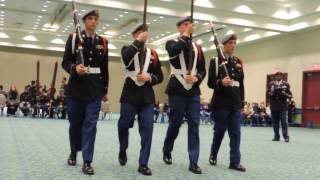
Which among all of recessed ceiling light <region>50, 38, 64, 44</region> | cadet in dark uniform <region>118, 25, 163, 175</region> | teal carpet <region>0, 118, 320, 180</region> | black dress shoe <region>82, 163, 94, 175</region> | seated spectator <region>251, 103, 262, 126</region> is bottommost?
teal carpet <region>0, 118, 320, 180</region>

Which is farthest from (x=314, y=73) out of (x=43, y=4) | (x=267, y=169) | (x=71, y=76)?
(x=71, y=76)

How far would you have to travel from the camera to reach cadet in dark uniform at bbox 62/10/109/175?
4.39 metres

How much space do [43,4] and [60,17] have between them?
356cm

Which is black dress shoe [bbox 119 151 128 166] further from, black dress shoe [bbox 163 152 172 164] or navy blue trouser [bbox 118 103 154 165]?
black dress shoe [bbox 163 152 172 164]

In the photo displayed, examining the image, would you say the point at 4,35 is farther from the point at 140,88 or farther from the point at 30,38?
the point at 140,88

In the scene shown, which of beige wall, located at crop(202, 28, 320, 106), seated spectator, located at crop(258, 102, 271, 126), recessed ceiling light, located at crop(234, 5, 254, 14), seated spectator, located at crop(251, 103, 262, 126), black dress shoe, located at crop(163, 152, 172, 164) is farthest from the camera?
beige wall, located at crop(202, 28, 320, 106)

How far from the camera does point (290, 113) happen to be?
20.9 m

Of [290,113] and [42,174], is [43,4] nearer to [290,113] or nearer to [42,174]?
[290,113]

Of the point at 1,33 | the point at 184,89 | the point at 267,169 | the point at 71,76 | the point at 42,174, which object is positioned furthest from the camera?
the point at 1,33

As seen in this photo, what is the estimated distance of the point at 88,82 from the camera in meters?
4.45

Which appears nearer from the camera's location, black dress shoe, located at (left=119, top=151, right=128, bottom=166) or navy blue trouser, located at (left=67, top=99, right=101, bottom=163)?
navy blue trouser, located at (left=67, top=99, right=101, bottom=163)

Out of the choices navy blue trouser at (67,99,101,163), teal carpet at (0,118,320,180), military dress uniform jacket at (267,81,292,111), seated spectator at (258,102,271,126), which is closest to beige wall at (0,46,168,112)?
seated spectator at (258,102,271,126)

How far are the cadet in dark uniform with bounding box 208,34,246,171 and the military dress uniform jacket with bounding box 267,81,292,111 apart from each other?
461cm

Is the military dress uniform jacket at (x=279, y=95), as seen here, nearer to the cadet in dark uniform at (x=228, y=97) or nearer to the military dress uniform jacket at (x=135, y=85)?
the cadet in dark uniform at (x=228, y=97)
